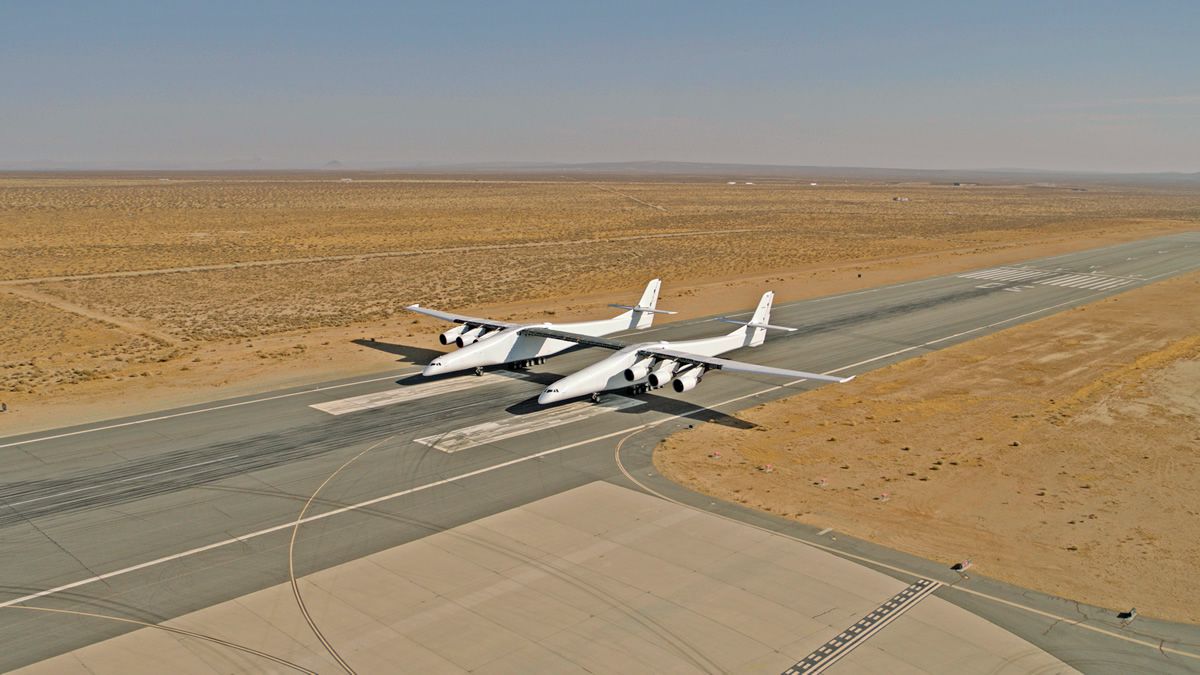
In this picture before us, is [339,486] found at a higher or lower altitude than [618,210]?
lower

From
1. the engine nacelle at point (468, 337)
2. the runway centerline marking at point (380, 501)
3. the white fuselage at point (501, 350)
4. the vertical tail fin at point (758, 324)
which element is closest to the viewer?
the runway centerline marking at point (380, 501)

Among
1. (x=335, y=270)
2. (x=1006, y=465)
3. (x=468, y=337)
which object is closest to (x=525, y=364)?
(x=468, y=337)

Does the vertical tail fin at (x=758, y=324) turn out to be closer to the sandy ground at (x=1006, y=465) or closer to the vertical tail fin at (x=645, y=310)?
the sandy ground at (x=1006, y=465)

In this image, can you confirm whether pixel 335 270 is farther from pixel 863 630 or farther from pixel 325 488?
pixel 863 630

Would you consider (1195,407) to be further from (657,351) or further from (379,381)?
(379,381)

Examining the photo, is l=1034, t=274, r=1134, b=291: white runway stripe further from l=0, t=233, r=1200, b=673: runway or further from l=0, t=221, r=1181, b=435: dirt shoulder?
l=0, t=233, r=1200, b=673: runway

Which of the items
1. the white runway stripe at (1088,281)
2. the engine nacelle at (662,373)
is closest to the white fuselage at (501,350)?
the engine nacelle at (662,373)

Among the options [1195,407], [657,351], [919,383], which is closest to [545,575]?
[657,351]
